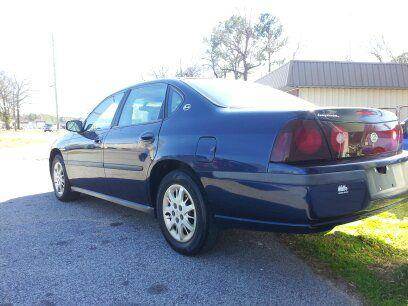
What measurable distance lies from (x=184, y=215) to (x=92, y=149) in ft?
6.10

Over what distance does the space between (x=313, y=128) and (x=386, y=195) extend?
0.79 meters

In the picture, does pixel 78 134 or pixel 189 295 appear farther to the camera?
pixel 78 134

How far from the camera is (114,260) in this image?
348 cm

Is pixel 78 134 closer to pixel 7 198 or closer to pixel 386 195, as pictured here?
pixel 7 198

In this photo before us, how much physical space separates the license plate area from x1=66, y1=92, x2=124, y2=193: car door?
9.54 ft

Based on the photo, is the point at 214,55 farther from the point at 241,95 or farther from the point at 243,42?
the point at 241,95

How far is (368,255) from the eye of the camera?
338 centimetres

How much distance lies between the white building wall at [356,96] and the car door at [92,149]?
523 inches

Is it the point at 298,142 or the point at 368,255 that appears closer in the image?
the point at 298,142

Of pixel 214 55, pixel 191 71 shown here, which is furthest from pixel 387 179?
pixel 191 71

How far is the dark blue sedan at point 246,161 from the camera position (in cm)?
269

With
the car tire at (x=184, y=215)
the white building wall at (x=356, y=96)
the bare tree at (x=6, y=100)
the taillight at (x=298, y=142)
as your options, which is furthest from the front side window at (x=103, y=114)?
the bare tree at (x=6, y=100)

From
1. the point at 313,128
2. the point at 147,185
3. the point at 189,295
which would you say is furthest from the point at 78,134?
the point at 313,128

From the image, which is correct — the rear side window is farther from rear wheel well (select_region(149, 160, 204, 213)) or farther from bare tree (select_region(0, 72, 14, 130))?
bare tree (select_region(0, 72, 14, 130))
